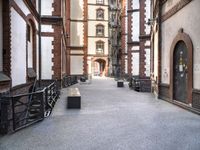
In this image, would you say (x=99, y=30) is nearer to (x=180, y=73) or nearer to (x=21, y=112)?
(x=180, y=73)

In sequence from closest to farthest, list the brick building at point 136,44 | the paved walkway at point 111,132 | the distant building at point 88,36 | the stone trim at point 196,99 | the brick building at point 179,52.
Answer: the paved walkway at point 111,132
the stone trim at point 196,99
the brick building at point 179,52
the brick building at point 136,44
the distant building at point 88,36

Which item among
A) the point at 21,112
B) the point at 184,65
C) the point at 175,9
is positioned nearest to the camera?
the point at 21,112

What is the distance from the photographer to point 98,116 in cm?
905

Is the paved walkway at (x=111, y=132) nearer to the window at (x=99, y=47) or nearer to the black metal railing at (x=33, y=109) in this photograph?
the black metal railing at (x=33, y=109)

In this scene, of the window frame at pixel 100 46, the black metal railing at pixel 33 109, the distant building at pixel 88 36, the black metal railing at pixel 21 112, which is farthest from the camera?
the window frame at pixel 100 46

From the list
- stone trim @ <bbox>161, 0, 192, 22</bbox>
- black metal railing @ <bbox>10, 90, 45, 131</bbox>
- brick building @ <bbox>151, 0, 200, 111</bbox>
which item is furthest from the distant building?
black metal railing @ <bbox>10, 90, 45, 131</bbox>

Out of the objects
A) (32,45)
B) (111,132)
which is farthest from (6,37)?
(32,45)

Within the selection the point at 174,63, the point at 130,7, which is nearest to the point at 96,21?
the point at 130,7

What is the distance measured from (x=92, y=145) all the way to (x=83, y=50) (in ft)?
106

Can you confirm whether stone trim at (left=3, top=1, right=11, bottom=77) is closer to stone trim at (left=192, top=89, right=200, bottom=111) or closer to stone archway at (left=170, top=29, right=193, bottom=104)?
stone trim at (left=192, top=89, right=200, bottom=111)

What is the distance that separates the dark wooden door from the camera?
11.0m

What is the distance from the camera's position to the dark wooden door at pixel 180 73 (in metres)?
11.0

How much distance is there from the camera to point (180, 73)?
11.5 m

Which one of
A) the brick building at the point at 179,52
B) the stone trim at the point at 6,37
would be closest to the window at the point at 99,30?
the brick building at the point at 179,52
